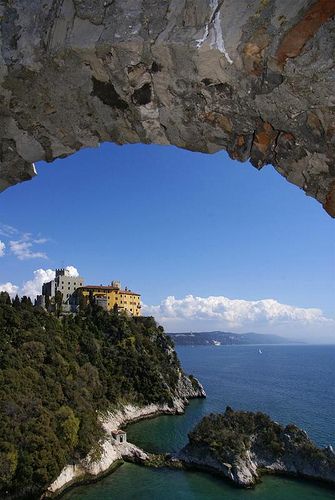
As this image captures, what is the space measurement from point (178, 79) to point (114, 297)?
63.1m

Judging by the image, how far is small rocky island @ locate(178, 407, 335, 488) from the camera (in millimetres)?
27188

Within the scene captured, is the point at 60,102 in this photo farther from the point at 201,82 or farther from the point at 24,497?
the point at 24,497

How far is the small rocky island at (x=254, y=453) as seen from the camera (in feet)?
89.2

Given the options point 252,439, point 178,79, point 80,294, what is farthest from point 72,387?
point 178,79

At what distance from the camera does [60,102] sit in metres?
3.07

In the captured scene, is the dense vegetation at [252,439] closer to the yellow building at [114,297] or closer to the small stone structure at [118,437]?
the small stone structure at [118,437]

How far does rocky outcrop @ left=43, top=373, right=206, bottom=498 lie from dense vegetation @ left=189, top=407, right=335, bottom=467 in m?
5.10

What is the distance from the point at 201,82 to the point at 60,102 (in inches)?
45.3

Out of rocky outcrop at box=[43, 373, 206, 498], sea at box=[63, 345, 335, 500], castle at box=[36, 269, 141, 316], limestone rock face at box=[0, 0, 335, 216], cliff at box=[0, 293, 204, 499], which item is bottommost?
sea at box=[63, 345, 335, 500]

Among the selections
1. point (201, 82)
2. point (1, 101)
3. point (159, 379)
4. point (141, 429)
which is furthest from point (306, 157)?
point (159, 379)

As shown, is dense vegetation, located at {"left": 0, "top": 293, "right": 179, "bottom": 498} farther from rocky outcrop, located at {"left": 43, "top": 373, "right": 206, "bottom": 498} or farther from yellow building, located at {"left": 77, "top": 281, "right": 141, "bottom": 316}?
yellow building, located at {"left": 77, "top": 281, "right": 141, "bottom": 316}

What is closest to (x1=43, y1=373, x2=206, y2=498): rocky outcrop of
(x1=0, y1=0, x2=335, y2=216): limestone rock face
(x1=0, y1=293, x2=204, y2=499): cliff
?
(x1=0, y1=293, x2=204, y2=499): cliff

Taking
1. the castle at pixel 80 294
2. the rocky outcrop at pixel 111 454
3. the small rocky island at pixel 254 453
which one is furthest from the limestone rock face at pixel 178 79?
the castle at pixel 80 294

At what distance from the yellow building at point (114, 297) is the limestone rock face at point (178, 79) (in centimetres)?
5799
